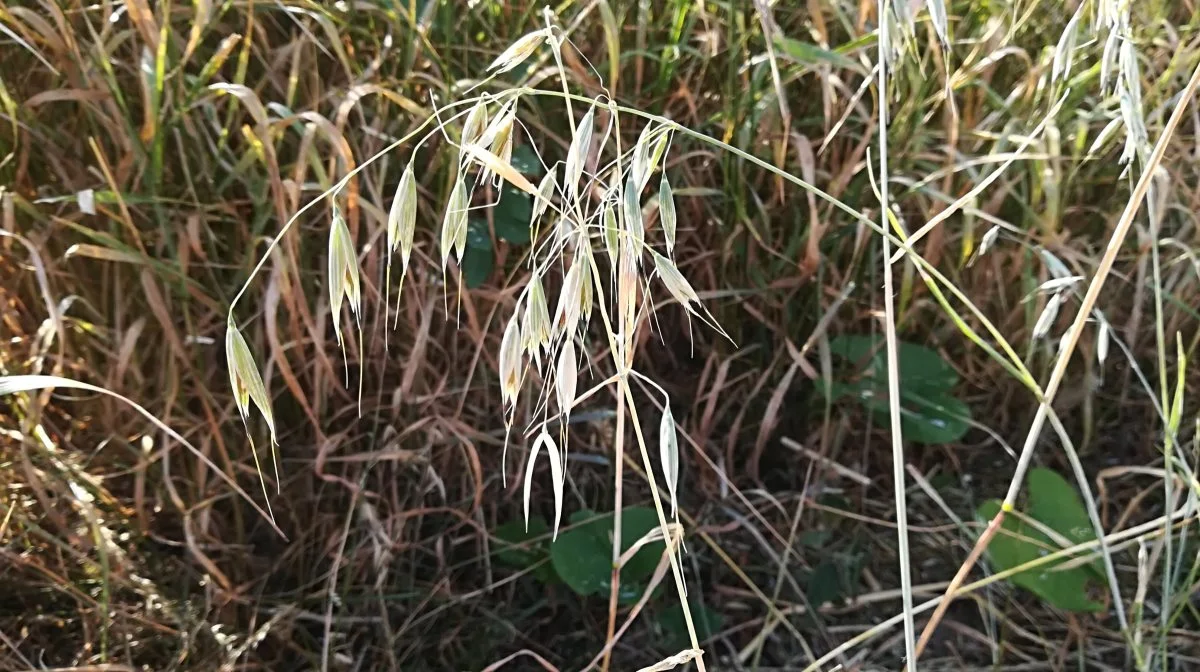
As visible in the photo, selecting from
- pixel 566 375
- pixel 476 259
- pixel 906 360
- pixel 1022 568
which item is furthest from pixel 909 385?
pixel 566 375

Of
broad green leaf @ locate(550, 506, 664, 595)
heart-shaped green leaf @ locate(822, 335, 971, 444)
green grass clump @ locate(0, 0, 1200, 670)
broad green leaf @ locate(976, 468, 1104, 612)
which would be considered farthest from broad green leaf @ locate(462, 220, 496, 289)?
broad green leaf @ locate(976, 468, 1104, 612)

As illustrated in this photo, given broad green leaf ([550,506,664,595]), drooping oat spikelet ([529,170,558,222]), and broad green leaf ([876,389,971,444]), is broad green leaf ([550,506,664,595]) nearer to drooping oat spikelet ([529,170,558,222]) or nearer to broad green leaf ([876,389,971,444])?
broad green leaf ([876,389,971,444])

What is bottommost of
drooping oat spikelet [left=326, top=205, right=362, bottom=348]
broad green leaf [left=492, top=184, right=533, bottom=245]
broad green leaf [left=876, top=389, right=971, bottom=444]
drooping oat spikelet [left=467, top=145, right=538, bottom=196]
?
broad green leaf [left=876, top=389, right=971, bottom=444]

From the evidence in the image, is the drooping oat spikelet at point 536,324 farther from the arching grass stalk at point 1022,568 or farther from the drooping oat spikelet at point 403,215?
the arching grass stalk at point 1022,568

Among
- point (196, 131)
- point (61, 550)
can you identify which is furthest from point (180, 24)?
point (61, 550)

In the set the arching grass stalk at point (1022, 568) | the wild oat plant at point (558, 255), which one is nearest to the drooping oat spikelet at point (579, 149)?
the wild oat plant at point (558, 255)
